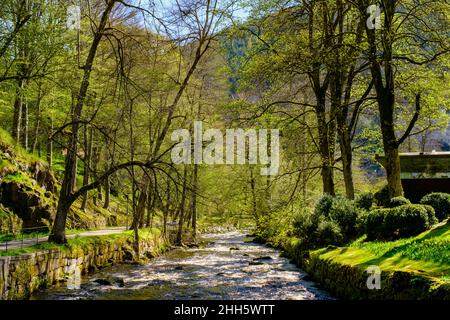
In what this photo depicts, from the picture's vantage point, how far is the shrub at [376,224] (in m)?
15.9

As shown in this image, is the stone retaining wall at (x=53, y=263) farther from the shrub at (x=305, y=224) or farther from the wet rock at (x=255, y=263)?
the shrub at (x=305, y=224)

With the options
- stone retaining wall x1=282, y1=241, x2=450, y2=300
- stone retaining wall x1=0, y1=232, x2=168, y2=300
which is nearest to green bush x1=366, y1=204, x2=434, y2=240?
stone retaining wall x1=282, y1=241, x2=450, y2=300

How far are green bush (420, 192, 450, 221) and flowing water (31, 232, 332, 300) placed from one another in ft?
18.5

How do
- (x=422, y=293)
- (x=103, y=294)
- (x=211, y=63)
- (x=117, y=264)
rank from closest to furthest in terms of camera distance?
A: (x=422, y=293), (x=103, y=294), (x=117, y=264), (x=211, y=63)

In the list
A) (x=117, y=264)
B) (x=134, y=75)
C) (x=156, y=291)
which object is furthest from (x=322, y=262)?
(x=134, y=75)

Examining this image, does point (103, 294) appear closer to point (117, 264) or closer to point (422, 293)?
point (117, 264)

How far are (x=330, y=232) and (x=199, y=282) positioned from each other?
5.81m

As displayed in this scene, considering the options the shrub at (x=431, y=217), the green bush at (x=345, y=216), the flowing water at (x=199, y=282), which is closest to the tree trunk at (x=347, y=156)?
the green bush at (x=345, y=216)

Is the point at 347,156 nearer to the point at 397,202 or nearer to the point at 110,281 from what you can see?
the point at 397,202

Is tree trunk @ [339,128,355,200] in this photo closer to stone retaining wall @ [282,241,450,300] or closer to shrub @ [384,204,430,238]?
stone retaining wall @ [282,241,450,300]

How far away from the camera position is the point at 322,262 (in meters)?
16.0

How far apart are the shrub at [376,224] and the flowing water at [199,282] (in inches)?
114
